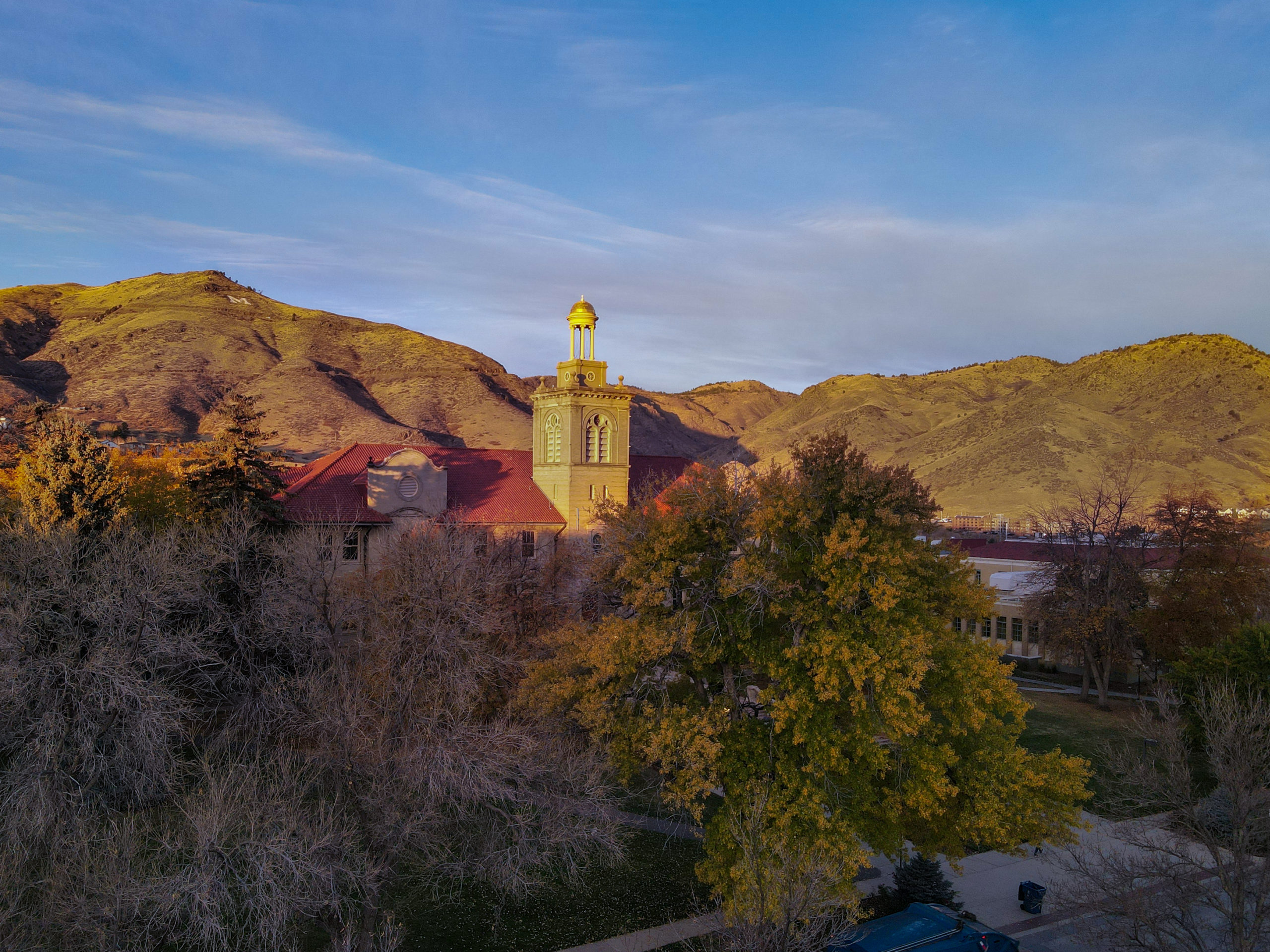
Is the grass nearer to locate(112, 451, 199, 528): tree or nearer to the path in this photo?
locate(112, 451, 199, 528): tree

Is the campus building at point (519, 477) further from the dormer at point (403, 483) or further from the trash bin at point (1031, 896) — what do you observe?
the trash bin at point (1031, 896)

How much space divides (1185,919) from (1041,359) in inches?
6408

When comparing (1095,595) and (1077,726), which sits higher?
(1095,595)

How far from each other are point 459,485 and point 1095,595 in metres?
32.5

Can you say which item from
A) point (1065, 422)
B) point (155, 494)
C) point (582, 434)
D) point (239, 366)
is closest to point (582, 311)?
point (582, 434)

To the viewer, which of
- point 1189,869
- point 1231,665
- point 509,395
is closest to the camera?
point 1189,869

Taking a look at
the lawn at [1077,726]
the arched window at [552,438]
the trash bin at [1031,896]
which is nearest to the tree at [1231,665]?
the lawn at [1077,726]

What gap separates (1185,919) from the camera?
44.7 feet

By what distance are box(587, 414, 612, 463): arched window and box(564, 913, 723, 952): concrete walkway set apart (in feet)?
89.7

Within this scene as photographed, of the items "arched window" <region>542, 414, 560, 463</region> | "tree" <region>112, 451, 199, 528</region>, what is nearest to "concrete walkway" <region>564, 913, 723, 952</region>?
"tree" <region>112, 451, 199, 528</region>

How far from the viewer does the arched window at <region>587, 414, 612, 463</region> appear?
43281mm

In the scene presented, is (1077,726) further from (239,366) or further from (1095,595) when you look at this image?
(239,366)

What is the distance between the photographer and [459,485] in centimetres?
4247

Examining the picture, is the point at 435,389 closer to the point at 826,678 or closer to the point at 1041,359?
the point at 1041,359
